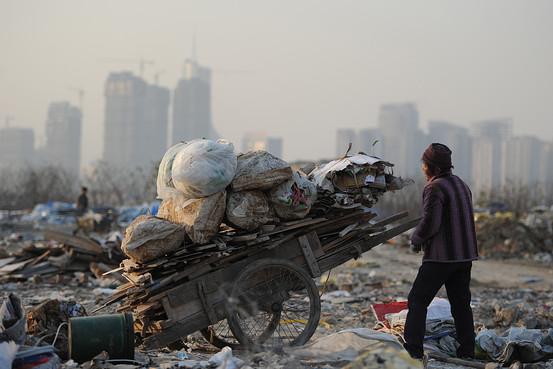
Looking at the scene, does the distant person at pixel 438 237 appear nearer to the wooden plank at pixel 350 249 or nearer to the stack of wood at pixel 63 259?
the wooden plank at pixel 350 249

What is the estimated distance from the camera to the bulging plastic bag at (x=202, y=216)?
5.29 meters

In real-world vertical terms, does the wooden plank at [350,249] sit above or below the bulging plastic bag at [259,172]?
below

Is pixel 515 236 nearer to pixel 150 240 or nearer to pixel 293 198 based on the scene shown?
pixel 293 198

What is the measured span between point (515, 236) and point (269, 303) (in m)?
15.8

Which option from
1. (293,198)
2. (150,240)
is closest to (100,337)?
(150,240)

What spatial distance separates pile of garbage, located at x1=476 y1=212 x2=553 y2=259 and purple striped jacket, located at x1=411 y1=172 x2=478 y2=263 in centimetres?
1429

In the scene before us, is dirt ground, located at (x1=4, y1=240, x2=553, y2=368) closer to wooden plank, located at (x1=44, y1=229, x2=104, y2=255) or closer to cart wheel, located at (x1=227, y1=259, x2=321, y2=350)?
cart wheel, located at (x1=227, y1=259, x2=321, y2=350)

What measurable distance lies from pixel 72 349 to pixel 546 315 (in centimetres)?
518

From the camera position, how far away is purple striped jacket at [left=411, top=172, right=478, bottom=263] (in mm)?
5652

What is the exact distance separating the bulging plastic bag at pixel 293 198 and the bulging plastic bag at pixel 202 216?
449 mm

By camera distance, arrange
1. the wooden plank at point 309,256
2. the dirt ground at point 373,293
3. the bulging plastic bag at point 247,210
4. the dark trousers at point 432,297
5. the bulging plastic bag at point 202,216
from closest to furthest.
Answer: the bulging plastic bag at point 202,216 < the bulging plastic bag at point 247,210 < the dark trousers at point 432,297 < the wooden plank at point 309,256 < the dirt ground at point 373,293

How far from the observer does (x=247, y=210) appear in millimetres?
5445

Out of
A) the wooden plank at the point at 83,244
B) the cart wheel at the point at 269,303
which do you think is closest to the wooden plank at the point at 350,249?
the cart wheel at the point at 269,303

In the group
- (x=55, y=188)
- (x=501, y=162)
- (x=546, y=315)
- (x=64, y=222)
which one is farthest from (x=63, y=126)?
(x=546, y=315)
